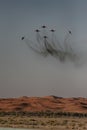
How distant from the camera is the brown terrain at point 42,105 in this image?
1556 inches

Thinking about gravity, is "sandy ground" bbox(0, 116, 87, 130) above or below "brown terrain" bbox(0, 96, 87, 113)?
below

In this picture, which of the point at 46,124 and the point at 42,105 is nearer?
the point at 46,124

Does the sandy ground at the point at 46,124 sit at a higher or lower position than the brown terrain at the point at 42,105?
lower

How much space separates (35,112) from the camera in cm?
4241

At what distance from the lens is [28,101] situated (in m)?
41.0

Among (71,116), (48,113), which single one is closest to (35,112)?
(48,113)

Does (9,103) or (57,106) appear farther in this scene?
(57,106)

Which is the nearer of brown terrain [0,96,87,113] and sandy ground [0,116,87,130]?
sandy ground [0,116,87,130]

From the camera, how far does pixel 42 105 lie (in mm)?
41938

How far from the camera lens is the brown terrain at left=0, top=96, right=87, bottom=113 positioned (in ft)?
130

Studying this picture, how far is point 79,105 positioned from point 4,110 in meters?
7.92

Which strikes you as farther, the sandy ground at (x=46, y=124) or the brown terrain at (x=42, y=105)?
the brown terrain at (x=42, y=105)

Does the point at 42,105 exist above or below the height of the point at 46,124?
above

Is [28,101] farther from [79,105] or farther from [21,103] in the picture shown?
[79,105]
